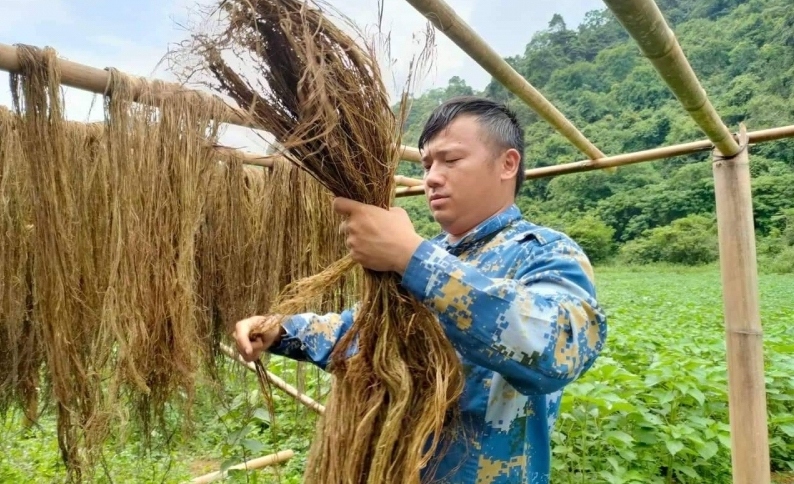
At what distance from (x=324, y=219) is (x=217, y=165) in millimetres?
619

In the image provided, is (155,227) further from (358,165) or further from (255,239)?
(358,165)

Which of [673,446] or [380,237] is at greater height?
[380,237]

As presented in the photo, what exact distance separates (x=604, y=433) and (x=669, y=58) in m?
2.02

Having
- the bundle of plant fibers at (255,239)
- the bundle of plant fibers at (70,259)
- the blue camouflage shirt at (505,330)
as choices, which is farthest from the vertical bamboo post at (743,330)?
the bundle of plant fibers at (70,259)

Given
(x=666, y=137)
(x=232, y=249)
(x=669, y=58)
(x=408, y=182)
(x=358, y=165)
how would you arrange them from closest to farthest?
1. (x=358, y=165)
2. (x=669, y=58)
3. (x=232, y=249)
4. (x=408, y=182)
5. (x=666, y=137)

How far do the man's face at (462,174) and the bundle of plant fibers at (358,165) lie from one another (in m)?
0.14

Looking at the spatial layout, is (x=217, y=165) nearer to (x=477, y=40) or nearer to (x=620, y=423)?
(x=477, y=40)

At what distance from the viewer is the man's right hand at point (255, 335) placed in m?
1.26

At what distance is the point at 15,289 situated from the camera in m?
1.99

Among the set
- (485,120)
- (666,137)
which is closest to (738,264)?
(485,120)

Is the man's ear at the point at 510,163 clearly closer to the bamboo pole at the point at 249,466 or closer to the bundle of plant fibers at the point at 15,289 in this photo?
the bundle of plant fibers at the point at 15,289

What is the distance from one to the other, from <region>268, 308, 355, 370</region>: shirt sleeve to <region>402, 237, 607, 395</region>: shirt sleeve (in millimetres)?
488

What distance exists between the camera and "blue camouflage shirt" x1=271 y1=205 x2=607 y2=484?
2.82 ft

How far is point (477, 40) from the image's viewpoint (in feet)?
5.27
